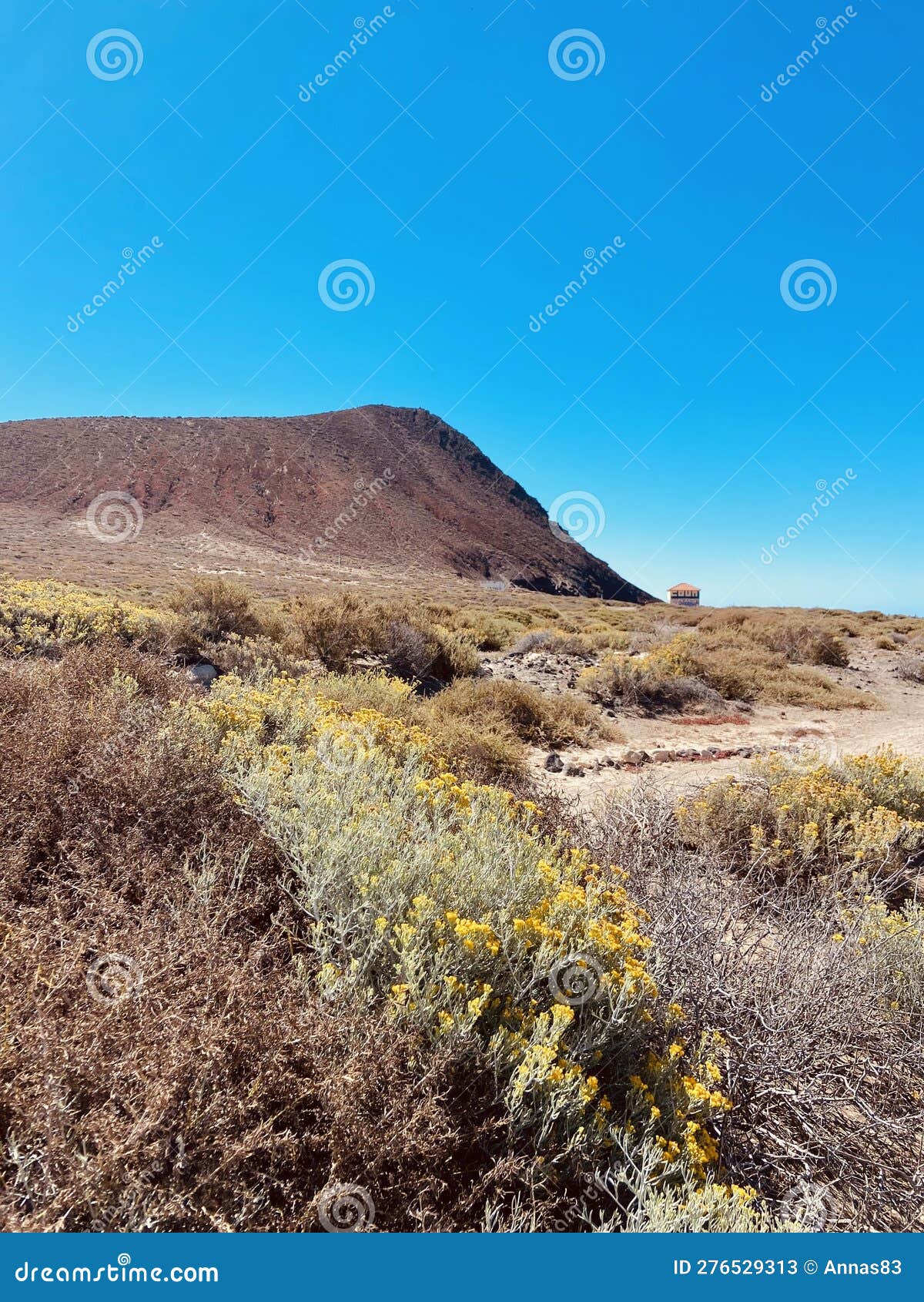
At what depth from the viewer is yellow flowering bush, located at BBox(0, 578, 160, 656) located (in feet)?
20.1

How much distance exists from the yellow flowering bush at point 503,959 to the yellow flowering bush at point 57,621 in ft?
15.7

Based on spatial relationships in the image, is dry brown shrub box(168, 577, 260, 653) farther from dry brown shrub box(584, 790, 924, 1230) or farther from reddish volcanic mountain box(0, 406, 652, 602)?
reddish volcanic mountain box(0, 406, 652, 602)

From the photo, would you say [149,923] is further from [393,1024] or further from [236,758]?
[236,758]

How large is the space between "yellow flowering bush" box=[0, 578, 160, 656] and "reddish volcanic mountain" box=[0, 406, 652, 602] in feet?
81.5

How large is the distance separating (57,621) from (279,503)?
54.7 metres

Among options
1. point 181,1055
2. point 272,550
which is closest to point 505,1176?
point 181,1055

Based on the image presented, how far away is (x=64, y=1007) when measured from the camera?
1495mm

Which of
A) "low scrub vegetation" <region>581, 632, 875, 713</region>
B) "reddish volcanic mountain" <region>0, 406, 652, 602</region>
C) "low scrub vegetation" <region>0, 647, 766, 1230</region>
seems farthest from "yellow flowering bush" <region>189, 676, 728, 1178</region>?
"reddish volcanic mountain" <region>0, 406, 652, 602</region>

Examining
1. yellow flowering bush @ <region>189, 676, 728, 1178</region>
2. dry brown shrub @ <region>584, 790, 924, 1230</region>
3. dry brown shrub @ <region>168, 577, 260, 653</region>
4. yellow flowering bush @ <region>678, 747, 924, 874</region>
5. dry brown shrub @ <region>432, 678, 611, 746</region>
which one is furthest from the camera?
dry brown shrub @ <region>168, 577, 260, 653</region>

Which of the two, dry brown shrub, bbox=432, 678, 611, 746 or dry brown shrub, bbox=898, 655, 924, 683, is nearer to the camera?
dry brown shrub, bbox=432, 678, 611, 746

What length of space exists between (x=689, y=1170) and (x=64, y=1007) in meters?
1.72

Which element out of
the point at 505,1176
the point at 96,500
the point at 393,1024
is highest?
the point at 96,500

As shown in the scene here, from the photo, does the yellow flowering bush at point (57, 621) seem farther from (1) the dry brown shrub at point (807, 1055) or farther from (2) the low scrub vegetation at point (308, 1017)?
(1) the dry brown shrub at point (807, 1055)

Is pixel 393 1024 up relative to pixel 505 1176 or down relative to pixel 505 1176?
up
